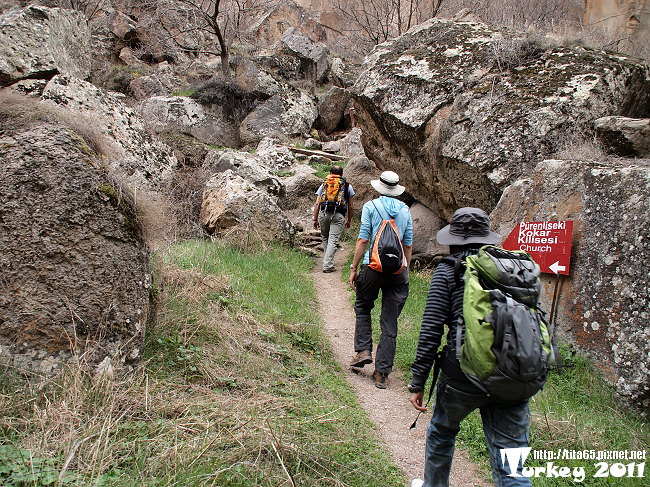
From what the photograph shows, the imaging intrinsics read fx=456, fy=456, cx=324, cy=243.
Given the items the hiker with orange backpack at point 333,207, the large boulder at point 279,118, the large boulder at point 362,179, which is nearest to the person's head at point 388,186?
the hiker with orange backpack at point 333,207

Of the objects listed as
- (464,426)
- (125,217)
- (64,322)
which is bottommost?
(464,426)

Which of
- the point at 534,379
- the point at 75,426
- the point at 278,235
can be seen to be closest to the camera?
the point at 534,379

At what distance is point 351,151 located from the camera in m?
16.7

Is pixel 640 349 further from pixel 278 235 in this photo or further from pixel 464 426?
pixel 278 235

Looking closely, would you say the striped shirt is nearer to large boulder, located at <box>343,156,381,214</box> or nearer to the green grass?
the green grass

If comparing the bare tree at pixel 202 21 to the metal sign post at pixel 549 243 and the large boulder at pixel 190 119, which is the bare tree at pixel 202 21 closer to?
the large boulder at pixel 190 119

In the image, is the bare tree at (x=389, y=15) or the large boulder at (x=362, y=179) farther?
the bare tree at (x=389, y=15)

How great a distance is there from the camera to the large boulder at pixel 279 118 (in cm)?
1681

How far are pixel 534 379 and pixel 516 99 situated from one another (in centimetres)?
559

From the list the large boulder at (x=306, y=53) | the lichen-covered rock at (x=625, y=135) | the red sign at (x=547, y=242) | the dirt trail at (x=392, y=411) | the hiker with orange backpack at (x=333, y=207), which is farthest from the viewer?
the large boulder at (x=306, y=53)

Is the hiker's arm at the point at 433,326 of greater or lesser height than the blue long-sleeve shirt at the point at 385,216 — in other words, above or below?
below

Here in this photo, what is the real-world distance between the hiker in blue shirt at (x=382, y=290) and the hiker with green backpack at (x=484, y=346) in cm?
175

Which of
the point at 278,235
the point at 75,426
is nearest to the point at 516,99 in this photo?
the point at 278,235

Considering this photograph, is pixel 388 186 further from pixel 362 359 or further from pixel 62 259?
pixel 62 259
